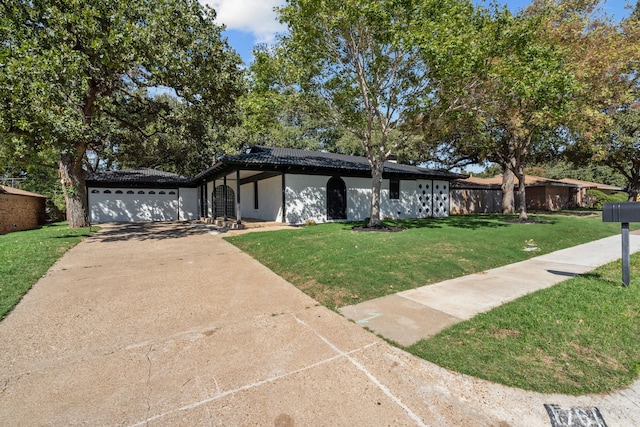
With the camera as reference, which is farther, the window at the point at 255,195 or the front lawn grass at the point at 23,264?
the window at the point at 255,195

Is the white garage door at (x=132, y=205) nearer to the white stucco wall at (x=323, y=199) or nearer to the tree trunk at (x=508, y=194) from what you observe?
the white stucco wall at (x=323, y=199)

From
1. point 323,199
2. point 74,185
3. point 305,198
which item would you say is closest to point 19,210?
point 74,185

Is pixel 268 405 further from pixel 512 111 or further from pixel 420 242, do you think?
pixel 512 111

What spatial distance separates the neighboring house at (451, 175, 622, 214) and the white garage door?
22123 millimetres

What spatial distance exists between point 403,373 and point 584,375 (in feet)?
5.23

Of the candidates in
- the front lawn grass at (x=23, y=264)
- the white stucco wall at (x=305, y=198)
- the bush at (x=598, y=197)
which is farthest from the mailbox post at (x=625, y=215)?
the bush at (x=598, y=197)

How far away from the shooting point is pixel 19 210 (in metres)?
17.4

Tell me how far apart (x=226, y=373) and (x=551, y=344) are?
335 centimetres

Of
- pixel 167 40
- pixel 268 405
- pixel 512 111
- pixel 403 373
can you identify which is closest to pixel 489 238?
pixel 512 111

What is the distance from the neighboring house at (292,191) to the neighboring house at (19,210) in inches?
128

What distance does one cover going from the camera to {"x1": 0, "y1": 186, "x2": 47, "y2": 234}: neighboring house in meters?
15.8

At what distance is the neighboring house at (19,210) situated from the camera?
15836 mm

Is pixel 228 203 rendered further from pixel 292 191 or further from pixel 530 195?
pixel 530 195

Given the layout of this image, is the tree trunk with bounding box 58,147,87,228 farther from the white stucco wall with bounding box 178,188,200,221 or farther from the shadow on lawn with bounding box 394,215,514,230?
the shadow on lawn with bounding box 394,215,514,230
